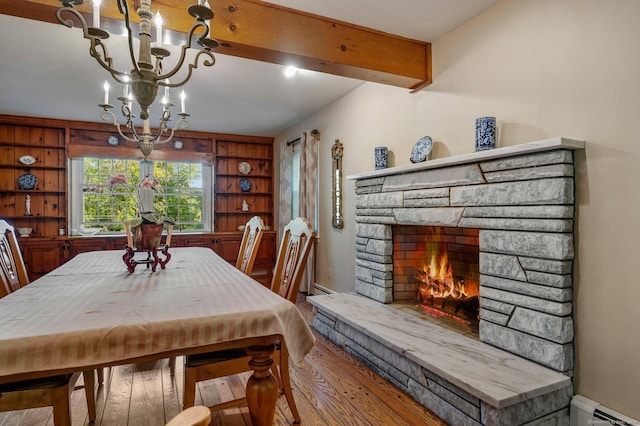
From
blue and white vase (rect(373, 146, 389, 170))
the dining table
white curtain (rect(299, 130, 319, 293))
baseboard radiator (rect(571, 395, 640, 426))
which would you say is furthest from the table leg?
white curtain (rect(299, 130, 319, 293))

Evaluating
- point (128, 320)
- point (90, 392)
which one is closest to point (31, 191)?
point (90, 392)

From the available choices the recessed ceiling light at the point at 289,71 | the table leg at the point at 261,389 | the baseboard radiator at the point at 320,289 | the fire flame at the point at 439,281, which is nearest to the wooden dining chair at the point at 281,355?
the table leg at the point at 261,389

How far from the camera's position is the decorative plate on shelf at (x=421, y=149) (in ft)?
8.73

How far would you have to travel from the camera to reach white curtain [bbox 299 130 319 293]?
14.9 ft

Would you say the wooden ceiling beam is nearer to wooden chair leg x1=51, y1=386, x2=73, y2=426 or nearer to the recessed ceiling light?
the recessed ceiling light

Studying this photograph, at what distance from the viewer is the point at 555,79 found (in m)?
1.89

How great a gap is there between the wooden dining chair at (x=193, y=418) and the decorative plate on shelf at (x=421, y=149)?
2493 mm

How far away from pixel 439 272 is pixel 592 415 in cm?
147

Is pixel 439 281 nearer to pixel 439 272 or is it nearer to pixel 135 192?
pixel 439 272

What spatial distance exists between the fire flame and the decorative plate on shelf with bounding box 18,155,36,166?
5342mm

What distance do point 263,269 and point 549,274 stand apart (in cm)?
466

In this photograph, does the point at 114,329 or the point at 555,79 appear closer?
the point at 114,329

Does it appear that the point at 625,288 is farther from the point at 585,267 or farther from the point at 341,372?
the point at 341,372

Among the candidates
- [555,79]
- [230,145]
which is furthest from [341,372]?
[230,145]
